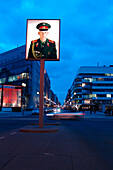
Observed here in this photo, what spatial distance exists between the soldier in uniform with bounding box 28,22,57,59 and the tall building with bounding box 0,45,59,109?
7986 cm

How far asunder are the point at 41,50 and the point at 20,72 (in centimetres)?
8844

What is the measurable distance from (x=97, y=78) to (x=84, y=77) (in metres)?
8.50

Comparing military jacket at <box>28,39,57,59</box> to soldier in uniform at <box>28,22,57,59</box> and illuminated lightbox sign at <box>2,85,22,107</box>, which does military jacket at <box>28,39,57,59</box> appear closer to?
soldier in uniform at <box>28,22,57,59</box>

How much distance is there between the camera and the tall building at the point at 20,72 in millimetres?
99812

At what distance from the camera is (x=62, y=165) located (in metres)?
5.91

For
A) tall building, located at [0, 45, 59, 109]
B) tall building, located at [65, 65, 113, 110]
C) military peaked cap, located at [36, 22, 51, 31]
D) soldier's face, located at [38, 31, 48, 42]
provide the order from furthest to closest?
tall building, located at [65, 65, 113, 110] < tall building, located at [0, 45, 59, 109] < military peaked cap, located at [36, 22, 51, 31] < soldier's face, located at [38, 31, 48, 42]

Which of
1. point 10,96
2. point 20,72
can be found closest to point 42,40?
point 10,96

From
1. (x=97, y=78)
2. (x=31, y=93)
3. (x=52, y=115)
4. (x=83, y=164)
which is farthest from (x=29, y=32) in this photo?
(x=97, y=78)

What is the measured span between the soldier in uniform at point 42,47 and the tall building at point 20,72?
7986 cm

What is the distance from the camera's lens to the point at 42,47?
1747 centimetres

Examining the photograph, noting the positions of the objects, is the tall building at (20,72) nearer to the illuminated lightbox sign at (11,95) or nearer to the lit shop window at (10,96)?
the illuminated lightbox sign at (11,95)

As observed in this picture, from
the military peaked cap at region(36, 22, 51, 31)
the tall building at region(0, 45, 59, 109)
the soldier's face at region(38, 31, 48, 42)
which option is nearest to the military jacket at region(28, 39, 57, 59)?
the soldier's face at region(38, 31, 48, 42)

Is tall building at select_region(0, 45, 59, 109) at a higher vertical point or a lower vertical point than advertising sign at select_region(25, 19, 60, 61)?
higher

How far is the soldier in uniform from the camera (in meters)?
17.4
